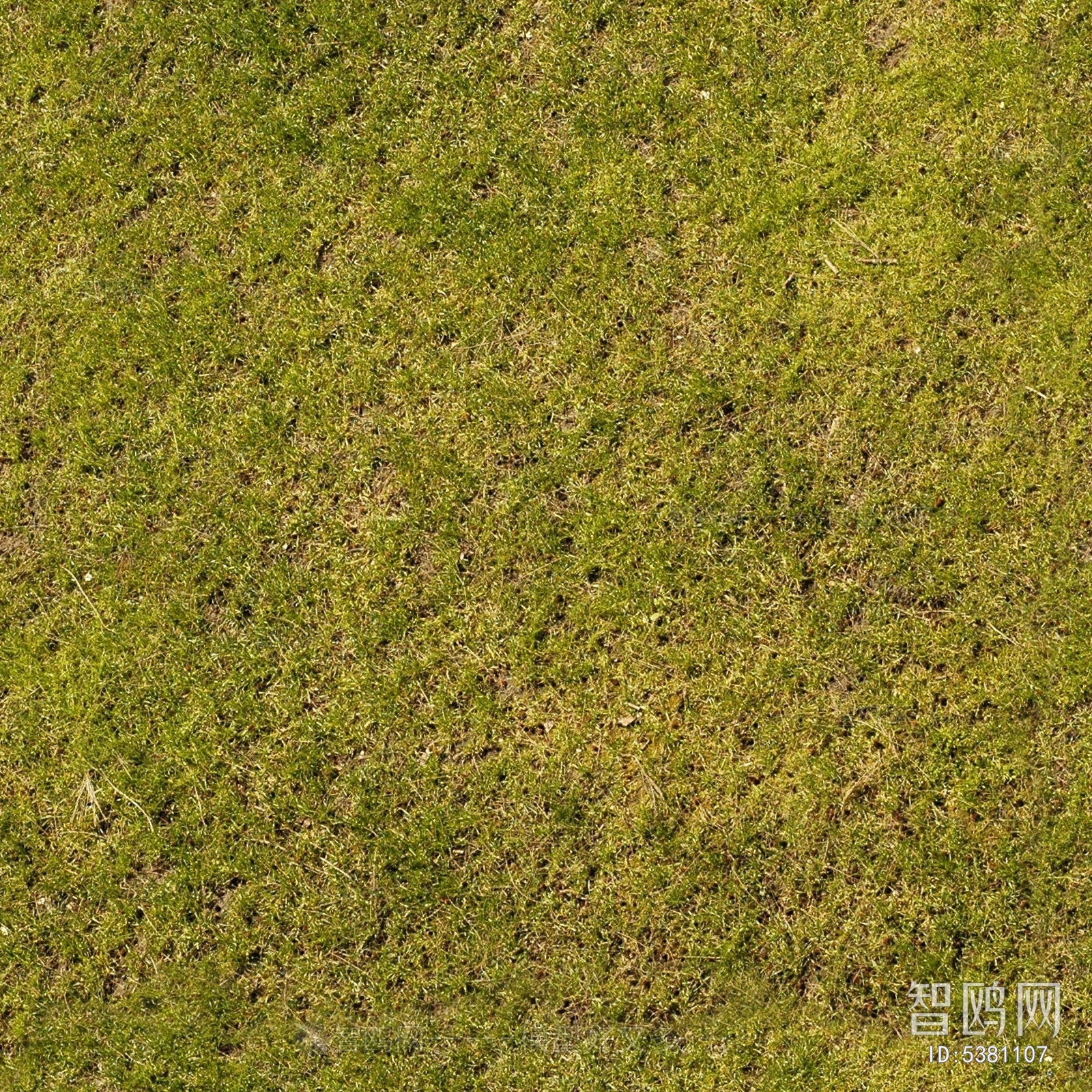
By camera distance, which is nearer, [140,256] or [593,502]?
[593,502]

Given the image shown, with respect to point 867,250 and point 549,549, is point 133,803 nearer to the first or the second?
point 549,549

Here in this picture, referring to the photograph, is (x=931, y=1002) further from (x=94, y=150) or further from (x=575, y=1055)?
(x=94, y=150)

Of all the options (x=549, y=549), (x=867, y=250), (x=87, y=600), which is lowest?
(x=87, y=600)

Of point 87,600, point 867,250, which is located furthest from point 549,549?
point 87,600

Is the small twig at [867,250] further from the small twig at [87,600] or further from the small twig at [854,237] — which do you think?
the small twig at [87,600]

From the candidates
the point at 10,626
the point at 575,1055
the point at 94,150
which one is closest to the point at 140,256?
the point at 94,150

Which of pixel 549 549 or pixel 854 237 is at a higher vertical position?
pixel 854 237

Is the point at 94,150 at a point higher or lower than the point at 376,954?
higher

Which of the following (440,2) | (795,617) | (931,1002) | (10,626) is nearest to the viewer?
(931,1002)
